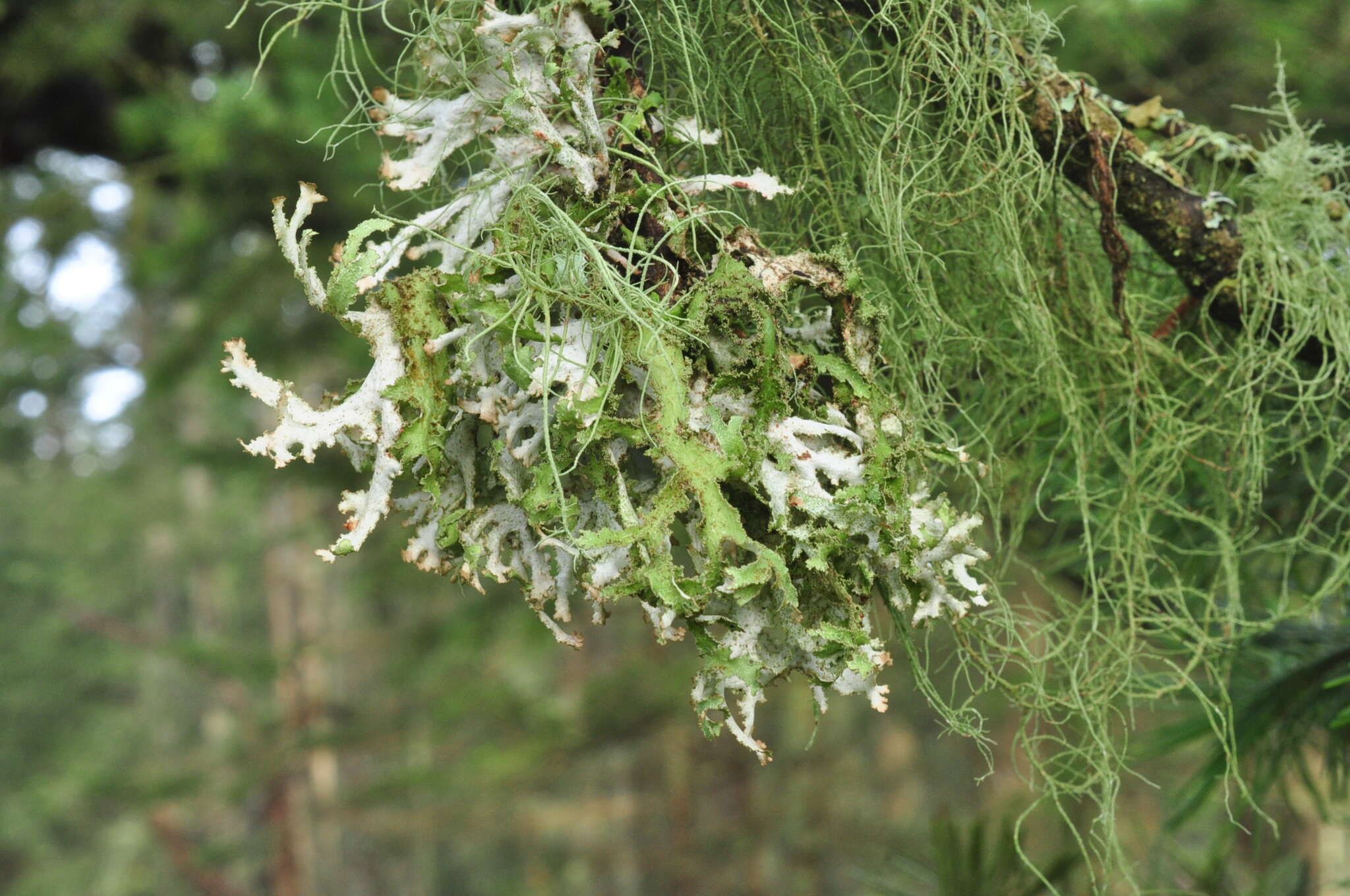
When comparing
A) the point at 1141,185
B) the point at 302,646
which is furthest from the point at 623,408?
the point at 302,646

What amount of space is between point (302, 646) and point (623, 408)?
3.63 m

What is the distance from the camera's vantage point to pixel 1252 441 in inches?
28.2

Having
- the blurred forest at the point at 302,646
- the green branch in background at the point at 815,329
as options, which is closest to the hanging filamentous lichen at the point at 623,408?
the green branch in background at the point at 815,329

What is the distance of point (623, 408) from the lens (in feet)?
1.62

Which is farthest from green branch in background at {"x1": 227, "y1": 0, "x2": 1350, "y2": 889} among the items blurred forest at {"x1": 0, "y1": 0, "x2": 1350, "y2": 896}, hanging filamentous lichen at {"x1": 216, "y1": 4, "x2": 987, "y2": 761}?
blurred forest at {"x1": 0, "y1": 0, "x2": 1350, "y2": 896}

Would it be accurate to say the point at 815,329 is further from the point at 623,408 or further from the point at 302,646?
the point at 302,646

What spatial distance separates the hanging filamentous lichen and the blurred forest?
222 millimetres

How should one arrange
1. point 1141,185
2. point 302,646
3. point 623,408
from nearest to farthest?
point 623,408 < point 1141,185 < point 302,646

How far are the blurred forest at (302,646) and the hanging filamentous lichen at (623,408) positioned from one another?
22cm

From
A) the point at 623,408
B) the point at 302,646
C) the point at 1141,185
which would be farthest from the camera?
the point at 302,646

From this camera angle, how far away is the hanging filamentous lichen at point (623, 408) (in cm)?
47

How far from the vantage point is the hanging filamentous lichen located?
47 centimetres

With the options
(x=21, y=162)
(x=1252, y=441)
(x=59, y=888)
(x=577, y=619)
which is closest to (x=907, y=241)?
(x=1252, y=441)

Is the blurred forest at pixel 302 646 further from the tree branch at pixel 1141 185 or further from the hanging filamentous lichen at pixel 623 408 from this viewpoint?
the tree branch at pixel 1141 185
